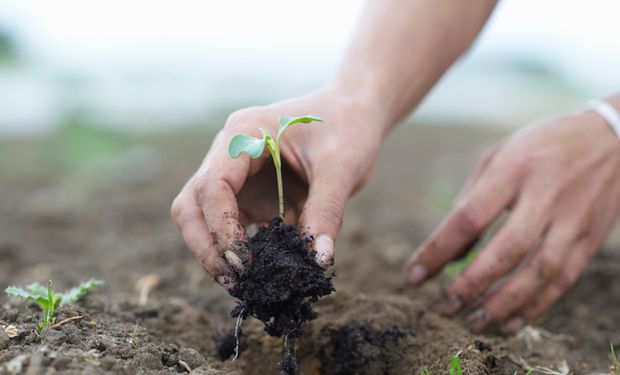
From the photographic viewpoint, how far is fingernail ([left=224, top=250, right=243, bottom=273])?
1.52 meters

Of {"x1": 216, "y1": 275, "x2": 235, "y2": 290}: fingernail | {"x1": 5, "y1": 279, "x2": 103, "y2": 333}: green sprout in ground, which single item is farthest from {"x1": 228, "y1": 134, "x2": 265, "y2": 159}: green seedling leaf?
{"x1": 5, "y1": 279, "x2": 103, "y2": 333}: green sprout in ground

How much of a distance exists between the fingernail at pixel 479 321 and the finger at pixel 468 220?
0.23m

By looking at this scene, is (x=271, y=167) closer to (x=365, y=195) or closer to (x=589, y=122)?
(x=589, y=122)

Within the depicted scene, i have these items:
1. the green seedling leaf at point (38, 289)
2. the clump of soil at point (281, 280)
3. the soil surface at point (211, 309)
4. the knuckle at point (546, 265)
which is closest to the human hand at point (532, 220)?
the knuckle at point (546, 265)

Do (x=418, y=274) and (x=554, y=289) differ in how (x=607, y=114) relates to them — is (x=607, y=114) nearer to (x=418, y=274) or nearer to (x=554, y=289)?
(x=554, y=289)

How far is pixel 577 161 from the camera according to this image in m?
2.35

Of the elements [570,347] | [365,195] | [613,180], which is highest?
[365,195]

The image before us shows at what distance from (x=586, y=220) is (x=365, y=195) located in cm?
306

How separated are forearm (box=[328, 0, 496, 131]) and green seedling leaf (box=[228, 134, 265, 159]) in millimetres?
638

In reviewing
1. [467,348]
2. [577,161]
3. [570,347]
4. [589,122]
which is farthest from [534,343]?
[589,122]

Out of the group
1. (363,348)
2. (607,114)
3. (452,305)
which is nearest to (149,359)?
(363,348)

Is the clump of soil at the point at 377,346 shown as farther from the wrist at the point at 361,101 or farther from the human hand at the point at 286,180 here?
the wrist at the point at 361,101

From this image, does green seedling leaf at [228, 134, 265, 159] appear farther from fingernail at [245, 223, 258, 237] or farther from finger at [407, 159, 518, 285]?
finger at [407, 159, 518, 285]

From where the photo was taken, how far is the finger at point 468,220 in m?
2.31
